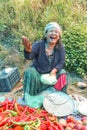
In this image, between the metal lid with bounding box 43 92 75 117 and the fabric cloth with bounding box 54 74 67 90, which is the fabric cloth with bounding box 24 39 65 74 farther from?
the metal lid with bounding box 43 92 75 117

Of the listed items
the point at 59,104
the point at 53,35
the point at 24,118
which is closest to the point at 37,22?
the point at 53,35

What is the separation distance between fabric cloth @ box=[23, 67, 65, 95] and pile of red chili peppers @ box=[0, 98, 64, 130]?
1.12 ft

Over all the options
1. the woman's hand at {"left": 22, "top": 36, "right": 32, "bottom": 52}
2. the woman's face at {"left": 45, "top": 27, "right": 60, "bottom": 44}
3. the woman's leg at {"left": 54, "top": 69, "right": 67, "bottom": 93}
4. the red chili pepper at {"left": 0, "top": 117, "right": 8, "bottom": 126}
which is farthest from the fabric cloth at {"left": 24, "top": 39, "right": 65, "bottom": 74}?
the red chili pepper at {"left": 0, "top": 117, "right": 8, "bottom": 126}

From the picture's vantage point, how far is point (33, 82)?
16.7ft

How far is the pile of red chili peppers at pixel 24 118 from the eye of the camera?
4.22 m

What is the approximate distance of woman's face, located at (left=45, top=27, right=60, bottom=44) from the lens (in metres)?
4.96

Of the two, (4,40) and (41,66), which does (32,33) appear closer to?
(4,40)

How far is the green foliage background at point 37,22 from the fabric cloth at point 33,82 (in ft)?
4.69

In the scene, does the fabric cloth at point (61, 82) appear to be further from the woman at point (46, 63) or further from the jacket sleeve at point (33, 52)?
the jacket sleeve at point (33, 52)

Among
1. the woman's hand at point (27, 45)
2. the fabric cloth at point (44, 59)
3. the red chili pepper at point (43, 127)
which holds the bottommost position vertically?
the red chili pepper at point (43, 127)

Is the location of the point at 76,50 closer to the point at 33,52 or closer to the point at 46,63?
the point at 46,63

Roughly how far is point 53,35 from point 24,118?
4.46 ft

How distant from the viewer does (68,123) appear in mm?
4477

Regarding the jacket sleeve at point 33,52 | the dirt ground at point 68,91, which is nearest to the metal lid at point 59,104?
the jacket sleeve at point 33,52
